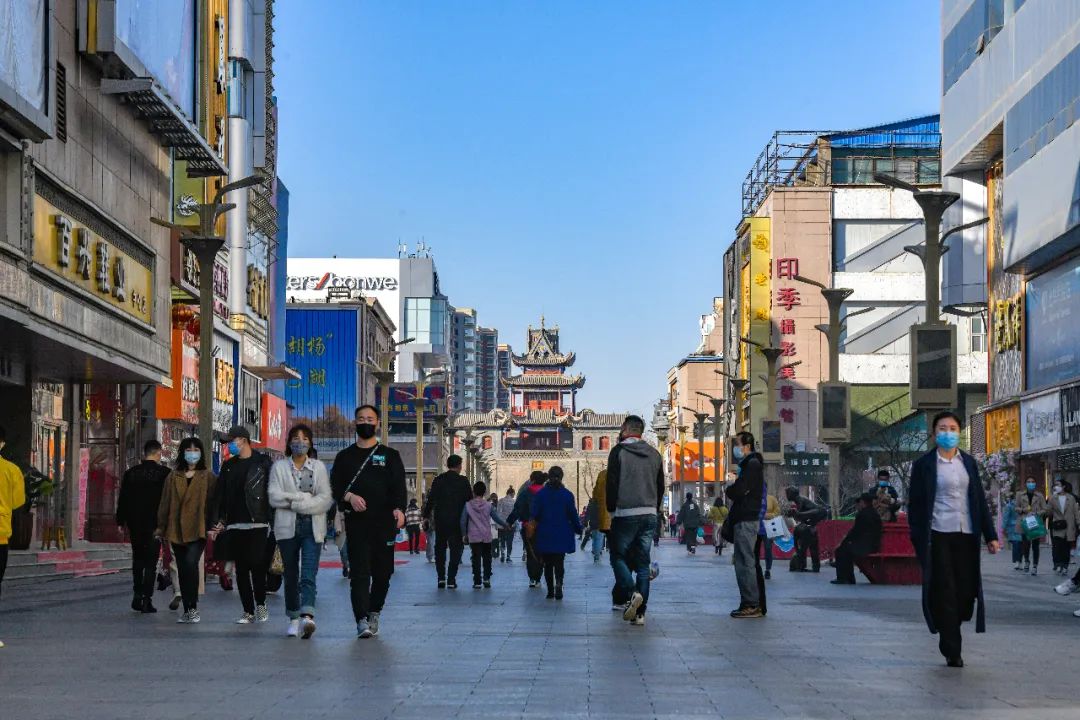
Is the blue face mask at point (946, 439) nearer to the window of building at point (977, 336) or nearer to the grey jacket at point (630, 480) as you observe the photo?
the grey jacket at point (630, 480)

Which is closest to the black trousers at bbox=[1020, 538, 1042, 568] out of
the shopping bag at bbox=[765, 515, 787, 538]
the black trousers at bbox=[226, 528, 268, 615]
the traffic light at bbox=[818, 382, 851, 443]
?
the traffic light at bbox=[818, 382, 851, 443]

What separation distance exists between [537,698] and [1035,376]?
41.8 m

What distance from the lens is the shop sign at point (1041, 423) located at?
45.8m

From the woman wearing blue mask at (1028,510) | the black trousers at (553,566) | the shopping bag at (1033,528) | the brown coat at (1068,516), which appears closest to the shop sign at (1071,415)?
the woman wearing blue mask at (1028,510)

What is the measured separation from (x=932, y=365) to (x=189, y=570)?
13.3 metres

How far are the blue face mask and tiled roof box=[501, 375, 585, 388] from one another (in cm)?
15563

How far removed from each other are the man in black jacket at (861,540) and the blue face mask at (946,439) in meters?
12.2

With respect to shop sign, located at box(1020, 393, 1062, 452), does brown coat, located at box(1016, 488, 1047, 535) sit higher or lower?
lower

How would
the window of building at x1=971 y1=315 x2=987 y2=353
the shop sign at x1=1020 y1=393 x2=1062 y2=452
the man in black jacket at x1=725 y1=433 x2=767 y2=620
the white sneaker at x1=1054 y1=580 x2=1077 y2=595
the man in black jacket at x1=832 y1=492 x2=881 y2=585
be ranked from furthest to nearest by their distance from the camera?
the window of building at x1=971 y1=315 x2=987 y2=353 < the shop sign at x1=1020 y1=393 x2=1062 y2=452 < the man in black jacket at x1=832 y1=492 x2=881 y2=585 < the white sneaker at x1=1054 y1=580 x2=1077 y2=595 < the man in black jacket at x1=725 y1=433 x2=767 y2=620

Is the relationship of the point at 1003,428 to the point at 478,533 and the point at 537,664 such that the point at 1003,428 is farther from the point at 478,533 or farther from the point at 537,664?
the point at 537,664

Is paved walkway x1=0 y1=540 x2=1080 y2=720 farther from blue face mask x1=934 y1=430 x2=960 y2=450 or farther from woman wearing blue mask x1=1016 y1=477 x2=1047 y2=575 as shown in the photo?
woman wearing blue mask x1=1016 y1=477 x2=1047 y2=575

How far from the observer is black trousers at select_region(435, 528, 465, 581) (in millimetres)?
22609

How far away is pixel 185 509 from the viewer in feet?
50.9

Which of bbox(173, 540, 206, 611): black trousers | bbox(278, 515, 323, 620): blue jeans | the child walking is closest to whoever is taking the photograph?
bbox(278, 515, 323, 620): blue jeans
